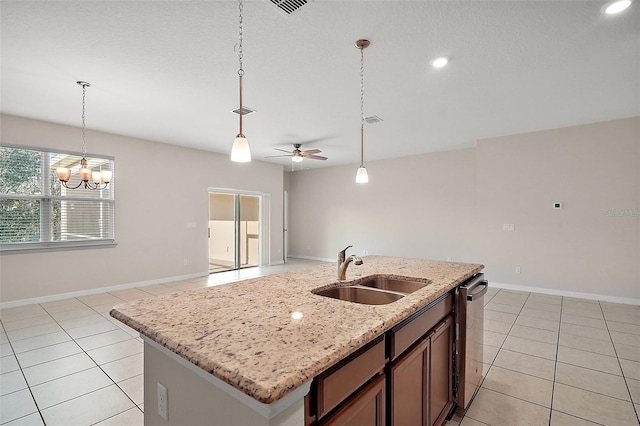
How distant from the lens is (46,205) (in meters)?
4.41

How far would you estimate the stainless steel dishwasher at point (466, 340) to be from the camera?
2028 mm

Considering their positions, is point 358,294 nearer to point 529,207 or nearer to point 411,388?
point 411,388

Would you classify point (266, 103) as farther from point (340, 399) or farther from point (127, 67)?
point (340, 399)

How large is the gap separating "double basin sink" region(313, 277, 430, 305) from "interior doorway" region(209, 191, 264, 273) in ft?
17.8

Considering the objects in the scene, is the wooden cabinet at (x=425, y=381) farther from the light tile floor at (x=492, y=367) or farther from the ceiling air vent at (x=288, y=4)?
the ceiling air vent at (x=288, y=4)

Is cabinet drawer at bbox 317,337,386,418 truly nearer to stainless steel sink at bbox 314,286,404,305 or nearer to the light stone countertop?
the light stone countertop

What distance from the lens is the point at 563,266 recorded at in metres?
4.77

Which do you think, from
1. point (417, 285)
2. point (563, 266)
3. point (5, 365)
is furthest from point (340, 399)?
point (563, 266)

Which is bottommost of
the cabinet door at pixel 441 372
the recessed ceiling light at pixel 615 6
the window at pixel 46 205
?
the cabinet door at pixel 441 372

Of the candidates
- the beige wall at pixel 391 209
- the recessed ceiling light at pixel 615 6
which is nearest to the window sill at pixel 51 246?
the beige wall at pixel 391 209

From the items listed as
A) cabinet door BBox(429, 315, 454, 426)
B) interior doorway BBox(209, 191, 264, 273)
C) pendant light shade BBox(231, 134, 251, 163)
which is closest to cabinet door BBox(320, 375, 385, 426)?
cabinet door BBox(429, 315, 454, 426)

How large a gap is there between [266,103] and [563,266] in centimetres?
518

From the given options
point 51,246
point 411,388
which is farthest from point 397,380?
point 51,246

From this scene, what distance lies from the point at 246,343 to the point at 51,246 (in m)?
5.06
